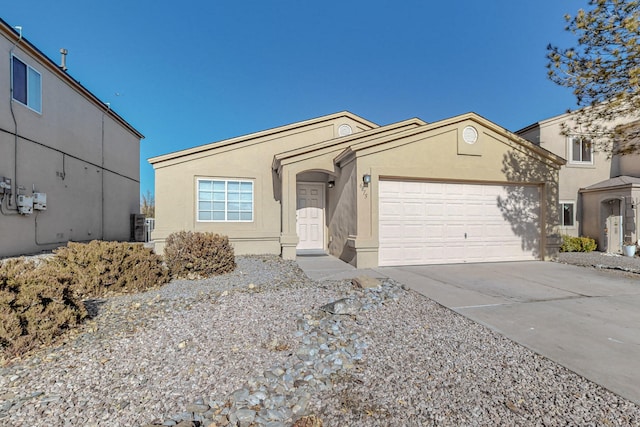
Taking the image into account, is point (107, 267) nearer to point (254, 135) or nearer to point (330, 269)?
point (330, 269)

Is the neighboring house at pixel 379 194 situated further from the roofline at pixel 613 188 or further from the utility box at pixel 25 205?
the roofline at pixel 613 188

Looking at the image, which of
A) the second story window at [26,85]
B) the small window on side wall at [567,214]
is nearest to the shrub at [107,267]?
the second story window at [26,85]

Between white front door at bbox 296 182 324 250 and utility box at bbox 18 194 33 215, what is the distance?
850cm

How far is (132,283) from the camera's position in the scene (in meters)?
5.55

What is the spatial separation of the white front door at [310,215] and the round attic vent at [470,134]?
496 centimetres

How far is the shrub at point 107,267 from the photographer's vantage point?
5.23 meters

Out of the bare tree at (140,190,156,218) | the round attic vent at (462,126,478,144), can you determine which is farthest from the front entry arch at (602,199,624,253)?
the bare tree at (140,190,156,218)

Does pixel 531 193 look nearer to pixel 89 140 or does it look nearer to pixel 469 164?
pixel 469 164

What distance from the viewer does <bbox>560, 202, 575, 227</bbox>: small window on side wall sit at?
42.0 ft

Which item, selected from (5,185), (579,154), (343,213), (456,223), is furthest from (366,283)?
(579,154)

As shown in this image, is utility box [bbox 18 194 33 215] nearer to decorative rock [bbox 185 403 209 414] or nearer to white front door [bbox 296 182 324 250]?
white front door [bbox 296 182 324 250]

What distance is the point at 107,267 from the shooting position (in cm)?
542

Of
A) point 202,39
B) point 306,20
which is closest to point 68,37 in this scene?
point 202,39

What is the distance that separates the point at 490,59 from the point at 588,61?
306 inches
